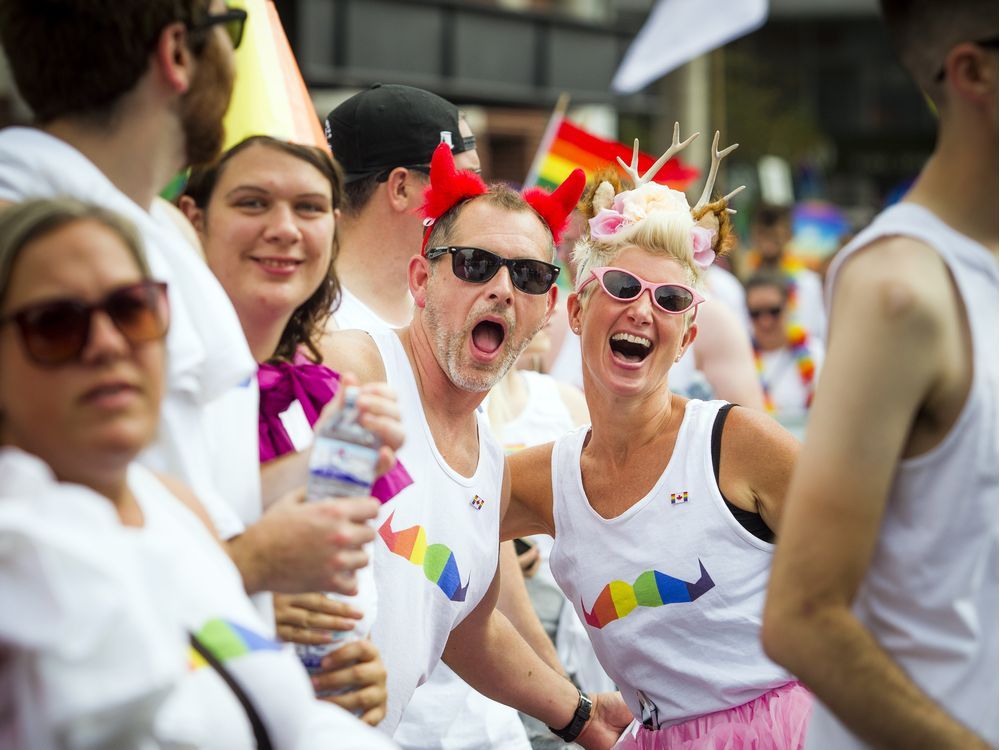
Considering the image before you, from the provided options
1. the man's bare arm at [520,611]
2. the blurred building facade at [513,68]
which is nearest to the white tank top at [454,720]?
the man's bare arm at [520,611]

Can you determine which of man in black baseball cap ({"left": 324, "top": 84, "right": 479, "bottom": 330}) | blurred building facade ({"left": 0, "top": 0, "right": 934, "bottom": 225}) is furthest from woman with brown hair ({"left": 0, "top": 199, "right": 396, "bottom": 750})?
blurred building facade ({"left": 0, "top": 0, "right": 934, "bottom": 225})

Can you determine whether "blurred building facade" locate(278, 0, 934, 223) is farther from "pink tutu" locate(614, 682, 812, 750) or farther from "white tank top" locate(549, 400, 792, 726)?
"pink tutu" locate(614, 682, 812, 750)

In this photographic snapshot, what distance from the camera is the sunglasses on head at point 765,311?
9.76 m

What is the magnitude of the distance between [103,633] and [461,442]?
1.96 metres

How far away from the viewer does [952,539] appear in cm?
209

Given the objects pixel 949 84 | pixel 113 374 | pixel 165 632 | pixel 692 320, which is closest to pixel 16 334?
pixel 113 374

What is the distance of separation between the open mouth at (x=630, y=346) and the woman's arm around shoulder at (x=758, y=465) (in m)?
0.37

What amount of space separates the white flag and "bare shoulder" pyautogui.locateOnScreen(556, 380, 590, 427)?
4.68 meters

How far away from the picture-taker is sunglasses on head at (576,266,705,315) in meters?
3.83

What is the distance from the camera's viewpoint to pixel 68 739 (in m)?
1.72

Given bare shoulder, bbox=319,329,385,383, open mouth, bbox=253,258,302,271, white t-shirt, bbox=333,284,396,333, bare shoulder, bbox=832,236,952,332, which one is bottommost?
white t-shirt, bbox=333,284,396,333

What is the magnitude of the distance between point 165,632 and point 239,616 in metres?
0.26

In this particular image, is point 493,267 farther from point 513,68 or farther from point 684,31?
point 513,68

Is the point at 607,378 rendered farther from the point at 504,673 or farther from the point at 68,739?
the point at 68,739
